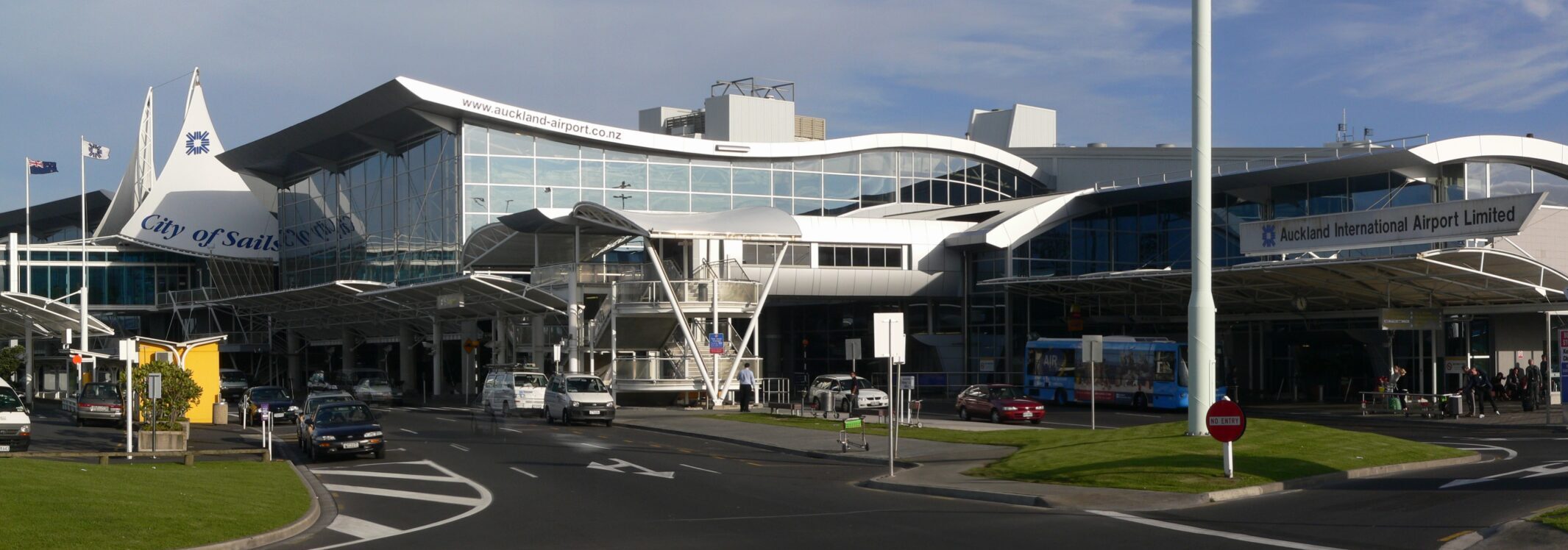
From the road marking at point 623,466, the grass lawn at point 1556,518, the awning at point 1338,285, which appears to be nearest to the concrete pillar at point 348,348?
the awning at point 1338,285

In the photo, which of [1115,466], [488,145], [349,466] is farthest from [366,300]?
[1115,466]

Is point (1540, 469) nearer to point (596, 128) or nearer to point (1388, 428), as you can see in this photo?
point (1388, 428)

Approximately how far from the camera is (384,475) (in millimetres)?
24000

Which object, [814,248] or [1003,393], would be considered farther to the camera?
[814,248]

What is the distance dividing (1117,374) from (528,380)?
21.1 metres

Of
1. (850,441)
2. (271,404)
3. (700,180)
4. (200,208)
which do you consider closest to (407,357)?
(700,180)

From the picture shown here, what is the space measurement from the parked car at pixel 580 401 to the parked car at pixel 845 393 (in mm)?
7035

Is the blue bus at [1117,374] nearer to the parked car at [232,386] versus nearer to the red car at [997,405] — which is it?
the red car at [997,405]

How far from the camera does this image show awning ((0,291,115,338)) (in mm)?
53781

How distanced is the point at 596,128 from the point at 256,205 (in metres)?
32.1

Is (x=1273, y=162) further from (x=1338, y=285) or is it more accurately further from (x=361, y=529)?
(x=361, y=529)

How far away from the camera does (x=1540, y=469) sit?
2056 centimetres

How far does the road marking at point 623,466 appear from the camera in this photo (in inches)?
902

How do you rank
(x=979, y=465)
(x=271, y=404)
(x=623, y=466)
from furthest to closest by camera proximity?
(x=271, y=404)
(x=623, y=466)
(x=979, y=465)
